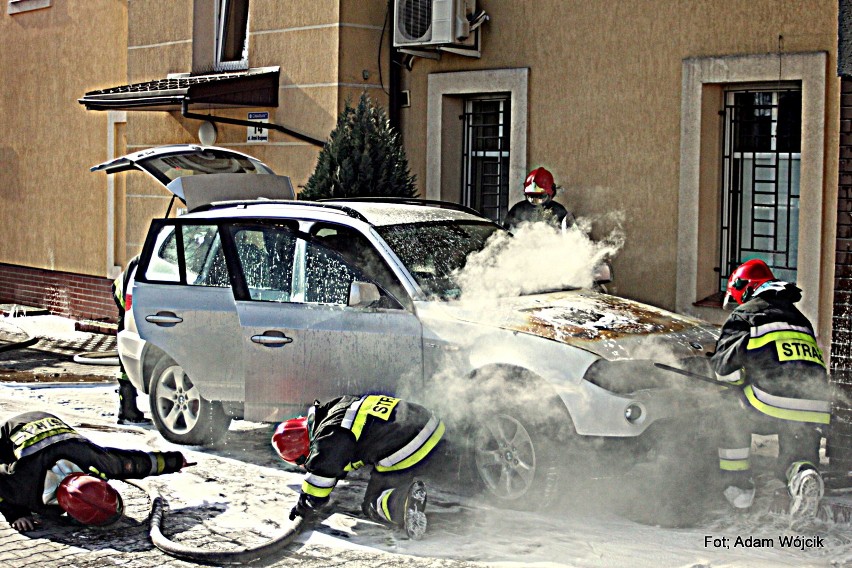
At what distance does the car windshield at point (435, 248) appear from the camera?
7.95 metres

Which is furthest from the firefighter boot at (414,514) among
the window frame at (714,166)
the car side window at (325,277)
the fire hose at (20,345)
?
the fire hose at (20,345)

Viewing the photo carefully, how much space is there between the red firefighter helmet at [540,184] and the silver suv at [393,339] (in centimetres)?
175

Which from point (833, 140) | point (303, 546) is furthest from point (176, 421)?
point (833, 140)

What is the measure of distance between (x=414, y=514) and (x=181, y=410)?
2.93m

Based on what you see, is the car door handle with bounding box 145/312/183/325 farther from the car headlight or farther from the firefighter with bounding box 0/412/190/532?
the car headlight

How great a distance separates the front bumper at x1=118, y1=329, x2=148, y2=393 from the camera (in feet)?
30.1

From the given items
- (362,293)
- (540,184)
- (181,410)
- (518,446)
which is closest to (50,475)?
(362,293)

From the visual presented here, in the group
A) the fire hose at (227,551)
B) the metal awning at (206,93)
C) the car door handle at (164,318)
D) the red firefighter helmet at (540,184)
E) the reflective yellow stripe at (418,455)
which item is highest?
the metal awning at (206,93)

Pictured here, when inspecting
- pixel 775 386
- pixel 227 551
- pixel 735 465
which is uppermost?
pixel 775 386

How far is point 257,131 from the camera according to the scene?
573 inches

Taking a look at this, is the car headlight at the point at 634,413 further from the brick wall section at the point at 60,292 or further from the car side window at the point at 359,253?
the brick wall section at the point at 60,292

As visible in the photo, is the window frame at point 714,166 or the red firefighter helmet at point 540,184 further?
the red firefighter helmet at point 540,184

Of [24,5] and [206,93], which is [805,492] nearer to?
[206,93]

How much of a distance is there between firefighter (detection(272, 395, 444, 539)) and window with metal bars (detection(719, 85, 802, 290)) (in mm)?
5197
